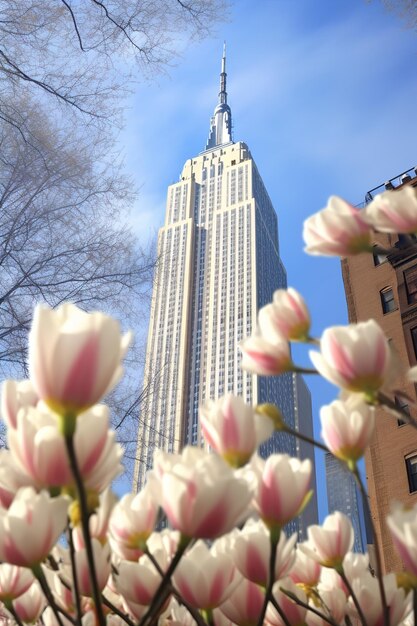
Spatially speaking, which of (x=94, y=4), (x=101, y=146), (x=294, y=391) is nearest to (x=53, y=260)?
(x=101, y=146)

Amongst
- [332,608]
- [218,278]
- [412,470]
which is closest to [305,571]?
[332,608]

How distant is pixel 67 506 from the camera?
Answer: 0.47 m

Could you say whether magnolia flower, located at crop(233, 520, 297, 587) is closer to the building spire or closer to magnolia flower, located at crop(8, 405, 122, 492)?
magnolia flower, located at crop(8, 405, 122, 492)

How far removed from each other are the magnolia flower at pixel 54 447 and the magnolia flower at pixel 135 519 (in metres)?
0.11

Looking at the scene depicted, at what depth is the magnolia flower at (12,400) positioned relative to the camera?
1.68 ft

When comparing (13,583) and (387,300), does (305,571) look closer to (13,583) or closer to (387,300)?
(13,583)

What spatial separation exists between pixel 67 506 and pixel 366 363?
0.28 metres

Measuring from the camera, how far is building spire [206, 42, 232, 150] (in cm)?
12069

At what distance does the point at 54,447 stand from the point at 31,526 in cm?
6

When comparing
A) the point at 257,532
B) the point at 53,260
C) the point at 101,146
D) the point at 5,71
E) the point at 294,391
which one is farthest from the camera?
the point at 294,391

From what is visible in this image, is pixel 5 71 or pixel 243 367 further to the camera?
pixel 5 71

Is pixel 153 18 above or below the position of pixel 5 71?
above

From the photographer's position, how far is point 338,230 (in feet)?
2.17

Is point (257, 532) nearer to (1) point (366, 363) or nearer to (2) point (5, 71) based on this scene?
(1) point (366, 363)
